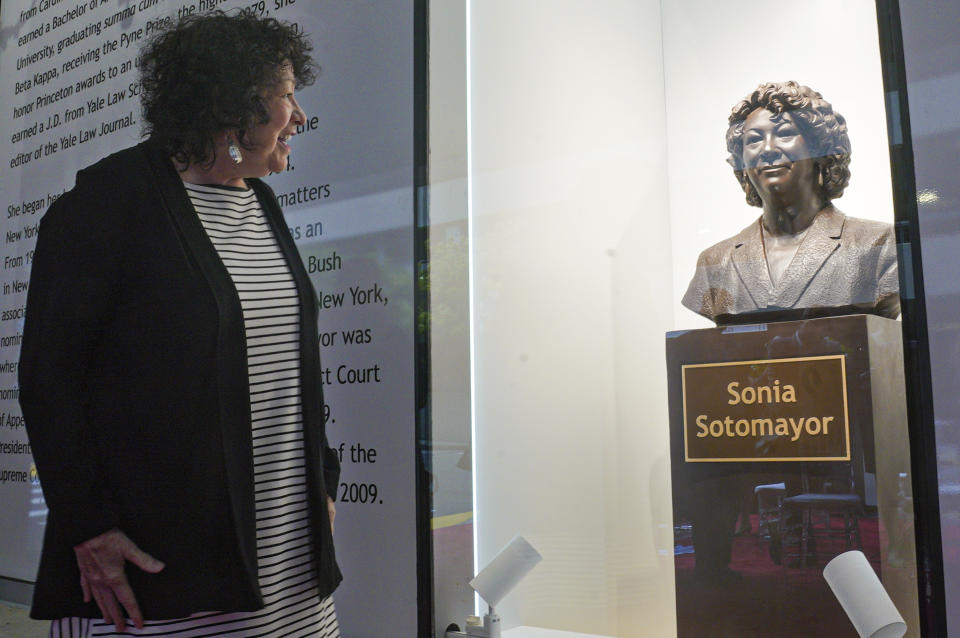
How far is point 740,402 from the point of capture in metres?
2.29

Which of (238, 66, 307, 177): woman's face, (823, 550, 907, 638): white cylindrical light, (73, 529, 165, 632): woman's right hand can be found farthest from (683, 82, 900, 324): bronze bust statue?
(73, 529, 165, 632): woman's right hand

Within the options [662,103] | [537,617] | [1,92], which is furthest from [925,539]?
[1,92]

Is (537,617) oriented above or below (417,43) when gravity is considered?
below

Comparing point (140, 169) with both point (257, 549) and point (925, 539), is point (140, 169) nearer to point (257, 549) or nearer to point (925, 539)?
point (257, 549)

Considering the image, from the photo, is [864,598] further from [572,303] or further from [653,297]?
[572,303]

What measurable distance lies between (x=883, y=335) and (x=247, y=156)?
1.49 metres

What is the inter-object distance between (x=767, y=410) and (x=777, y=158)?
710mm

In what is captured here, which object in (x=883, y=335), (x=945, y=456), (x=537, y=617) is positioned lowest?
(x=537, y=617)

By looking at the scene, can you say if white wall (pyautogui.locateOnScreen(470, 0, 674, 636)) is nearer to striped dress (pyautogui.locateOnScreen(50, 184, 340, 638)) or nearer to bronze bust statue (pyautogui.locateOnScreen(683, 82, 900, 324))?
bronze bust statue (pyautogui.locateOnScreen(683, 82, 900, 324))

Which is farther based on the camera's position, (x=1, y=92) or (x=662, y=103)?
(x=1, y=92)

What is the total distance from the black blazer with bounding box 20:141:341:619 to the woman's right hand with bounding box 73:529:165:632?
18 mm

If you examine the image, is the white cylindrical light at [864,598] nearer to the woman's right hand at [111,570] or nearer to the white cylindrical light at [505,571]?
the white cylindrical light at [505,571]

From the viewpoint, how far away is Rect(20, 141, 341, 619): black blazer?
1.25m

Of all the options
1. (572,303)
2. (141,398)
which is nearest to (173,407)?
(141,398)
